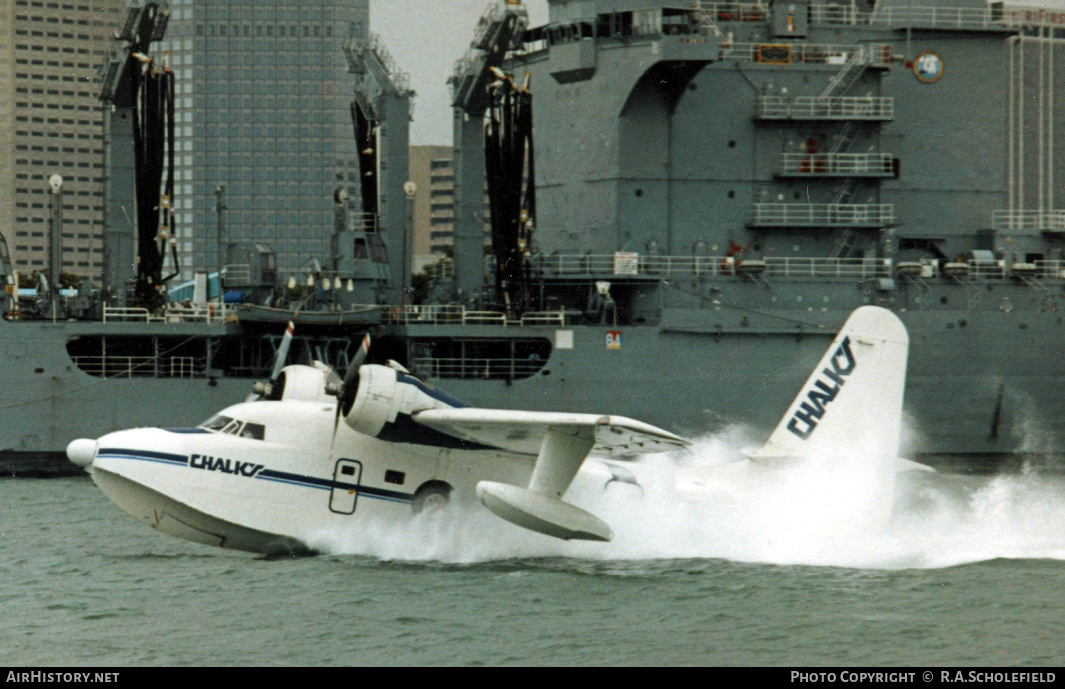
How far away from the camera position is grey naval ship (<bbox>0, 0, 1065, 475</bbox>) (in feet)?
119

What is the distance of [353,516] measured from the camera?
2014cm

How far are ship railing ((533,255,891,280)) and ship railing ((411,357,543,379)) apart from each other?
120 inches

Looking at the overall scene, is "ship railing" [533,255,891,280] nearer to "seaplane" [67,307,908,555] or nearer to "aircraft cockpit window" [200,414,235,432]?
"seaplane" [67,307,908,555]

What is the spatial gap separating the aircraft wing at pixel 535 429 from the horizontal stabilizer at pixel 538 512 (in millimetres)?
954

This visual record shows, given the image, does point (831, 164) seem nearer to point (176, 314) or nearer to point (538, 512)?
point (176, 314)

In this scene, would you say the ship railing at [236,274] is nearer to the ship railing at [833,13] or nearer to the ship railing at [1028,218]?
the ship railing at [833,13]

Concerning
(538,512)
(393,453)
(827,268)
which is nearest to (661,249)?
(827,268)

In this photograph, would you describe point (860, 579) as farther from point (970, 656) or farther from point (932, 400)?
point (932, 400)

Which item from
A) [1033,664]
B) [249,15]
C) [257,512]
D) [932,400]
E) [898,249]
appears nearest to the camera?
[1033,664]

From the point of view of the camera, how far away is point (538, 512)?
18578mm

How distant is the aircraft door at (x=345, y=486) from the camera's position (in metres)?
20.0

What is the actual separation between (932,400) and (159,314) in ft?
73.8

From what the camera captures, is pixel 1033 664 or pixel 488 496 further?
pixel 488 496

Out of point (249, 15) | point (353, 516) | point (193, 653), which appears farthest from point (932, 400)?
point (249, 15)
